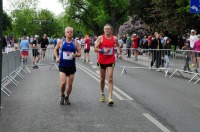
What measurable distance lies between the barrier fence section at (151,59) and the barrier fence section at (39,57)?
12.0ft

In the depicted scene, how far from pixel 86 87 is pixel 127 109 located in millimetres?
4285

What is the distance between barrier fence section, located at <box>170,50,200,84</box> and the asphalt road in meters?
2.07

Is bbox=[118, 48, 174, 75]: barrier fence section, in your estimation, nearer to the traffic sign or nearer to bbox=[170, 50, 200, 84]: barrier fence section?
bbox=[170, 50, 200, 84]: barrier fence section

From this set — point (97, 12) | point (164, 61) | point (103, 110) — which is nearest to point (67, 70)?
point (103, 110)

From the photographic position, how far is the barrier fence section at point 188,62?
1527cm

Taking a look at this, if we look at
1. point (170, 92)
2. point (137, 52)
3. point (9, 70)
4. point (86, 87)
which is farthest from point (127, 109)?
point (137, 52)

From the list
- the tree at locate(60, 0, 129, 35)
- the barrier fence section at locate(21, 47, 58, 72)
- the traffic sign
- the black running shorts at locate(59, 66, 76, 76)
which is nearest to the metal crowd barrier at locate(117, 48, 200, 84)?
the traffic sign

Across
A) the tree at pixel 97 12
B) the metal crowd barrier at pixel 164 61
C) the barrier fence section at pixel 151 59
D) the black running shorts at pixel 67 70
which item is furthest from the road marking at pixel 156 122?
the tree at pixel 97 12

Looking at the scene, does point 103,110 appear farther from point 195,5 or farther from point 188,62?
point 195,5

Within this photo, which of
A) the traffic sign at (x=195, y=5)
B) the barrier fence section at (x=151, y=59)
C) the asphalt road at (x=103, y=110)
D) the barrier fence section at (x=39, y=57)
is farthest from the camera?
the barrier fence section at (x=39, y=57)

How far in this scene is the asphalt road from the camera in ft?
22.9

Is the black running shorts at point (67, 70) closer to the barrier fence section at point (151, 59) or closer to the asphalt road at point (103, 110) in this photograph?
the asphalt road at point (103, 110)

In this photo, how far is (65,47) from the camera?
9.25 metres

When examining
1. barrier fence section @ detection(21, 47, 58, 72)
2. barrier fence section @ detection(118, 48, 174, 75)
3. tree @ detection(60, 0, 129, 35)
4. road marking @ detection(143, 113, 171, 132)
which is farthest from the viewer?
tree @ detection(60, 0, 129, 35)
